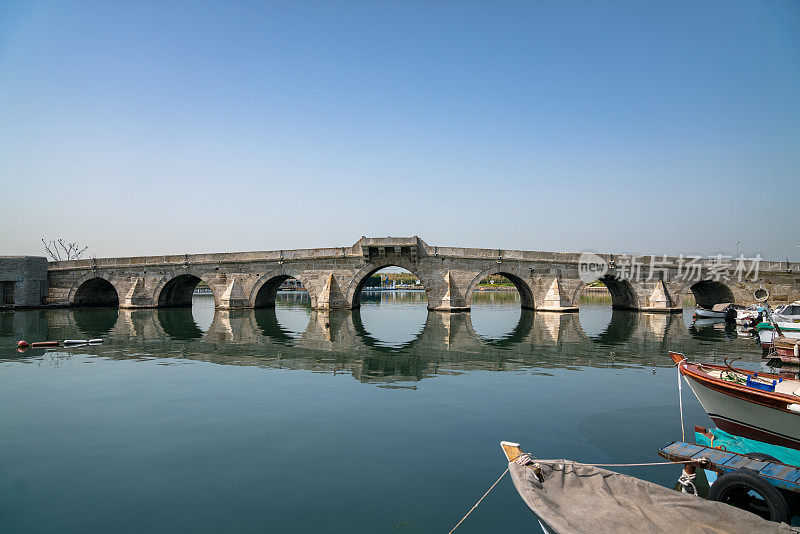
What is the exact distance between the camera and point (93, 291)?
4062 centimetres

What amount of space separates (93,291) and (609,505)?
46323 millimetres

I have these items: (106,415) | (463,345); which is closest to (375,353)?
(463,345)

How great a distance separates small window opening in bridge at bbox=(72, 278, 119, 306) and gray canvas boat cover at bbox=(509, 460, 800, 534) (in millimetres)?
42768

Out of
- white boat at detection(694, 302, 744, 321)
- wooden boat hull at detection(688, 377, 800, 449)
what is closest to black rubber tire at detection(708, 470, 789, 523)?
wooden boat hull at detection(688, 377, 800, 449)

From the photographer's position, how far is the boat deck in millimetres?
5004

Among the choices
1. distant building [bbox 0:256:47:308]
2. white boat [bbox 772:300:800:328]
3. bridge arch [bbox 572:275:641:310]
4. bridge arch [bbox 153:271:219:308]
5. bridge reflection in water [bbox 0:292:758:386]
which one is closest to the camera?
bridge reflection in water [bbox 0:292:758:386]

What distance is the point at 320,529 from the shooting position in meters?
4.91

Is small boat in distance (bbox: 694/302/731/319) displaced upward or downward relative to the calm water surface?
upward

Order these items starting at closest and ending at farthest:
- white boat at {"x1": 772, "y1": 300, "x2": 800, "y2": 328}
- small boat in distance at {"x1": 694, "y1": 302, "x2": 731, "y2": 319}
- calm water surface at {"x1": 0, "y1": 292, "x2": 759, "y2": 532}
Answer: calm water surface at {"x1": 0, "y1": 292, "x2": 759, "y2": 532}, white boat at {"x1": 772, "y1": 300, "x2": 800, "y2": 328}, small boat in distance at {"x1": 694, "y1": 302, "x2": 731, "y2": 319}

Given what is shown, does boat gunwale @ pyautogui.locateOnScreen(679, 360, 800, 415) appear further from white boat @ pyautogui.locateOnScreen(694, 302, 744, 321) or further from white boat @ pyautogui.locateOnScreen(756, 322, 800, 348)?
white boat @ pyautogui.locateOnScreen(694, 302, 744, 321)

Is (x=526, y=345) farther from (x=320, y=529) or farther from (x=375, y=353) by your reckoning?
(x=320, y=529)

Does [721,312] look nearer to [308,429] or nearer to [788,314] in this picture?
[788,314]

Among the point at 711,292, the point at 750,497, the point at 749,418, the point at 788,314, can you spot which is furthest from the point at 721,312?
the point at 750,497

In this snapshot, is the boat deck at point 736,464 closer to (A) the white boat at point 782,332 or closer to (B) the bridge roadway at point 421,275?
(A) the white boat at point 782,332
